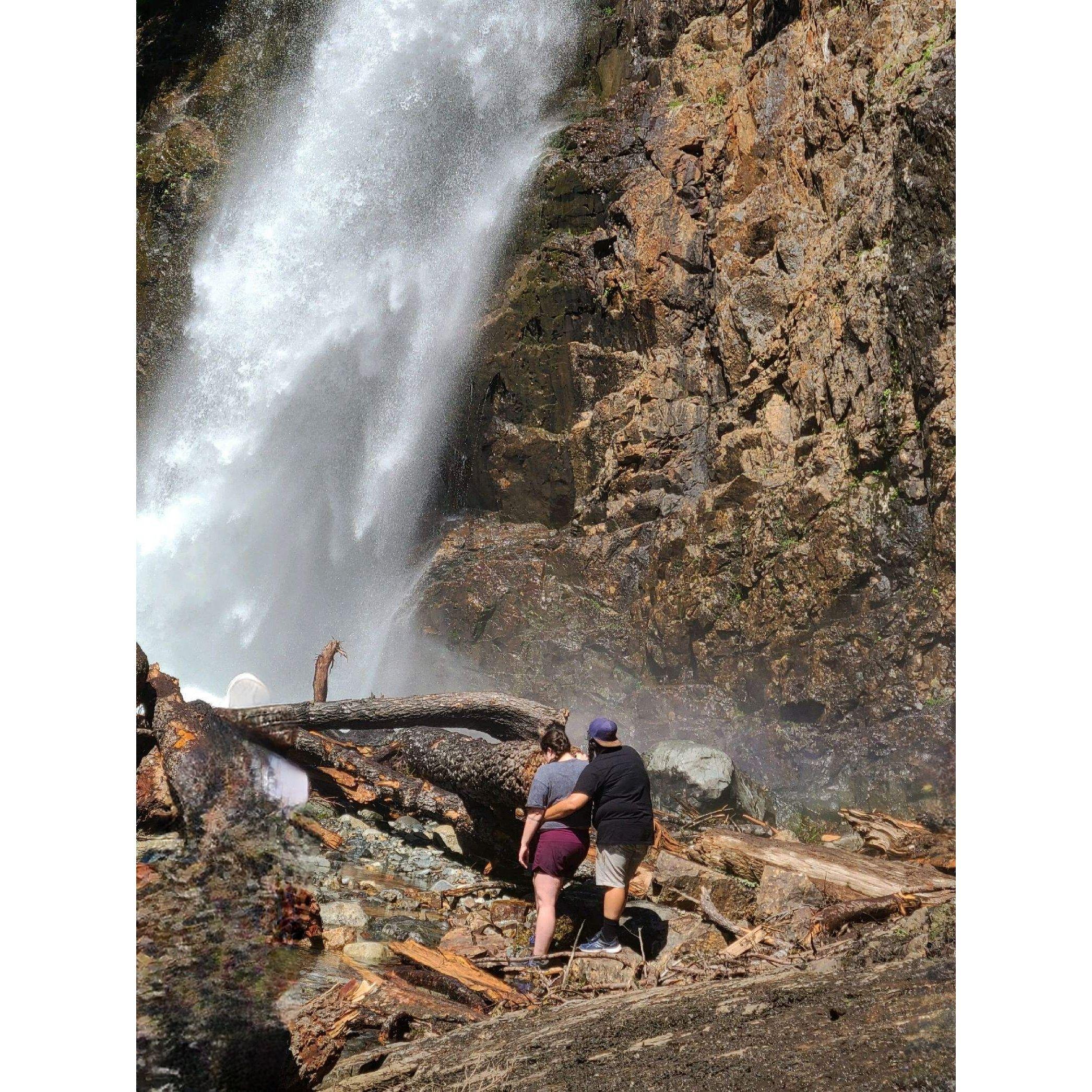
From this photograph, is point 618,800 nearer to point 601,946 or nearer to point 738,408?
point 601,946

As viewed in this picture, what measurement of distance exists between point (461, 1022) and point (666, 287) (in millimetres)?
5400

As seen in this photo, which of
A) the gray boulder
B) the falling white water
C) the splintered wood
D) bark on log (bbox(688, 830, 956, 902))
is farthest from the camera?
the falling white water

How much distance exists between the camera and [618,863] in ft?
10.5

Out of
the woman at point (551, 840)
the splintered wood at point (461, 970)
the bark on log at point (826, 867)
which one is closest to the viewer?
the splintered wood at point (461, 970)

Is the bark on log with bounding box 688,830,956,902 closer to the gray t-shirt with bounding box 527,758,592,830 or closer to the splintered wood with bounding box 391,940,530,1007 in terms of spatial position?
the gray t-shirt with bounding box 527,758,592,830

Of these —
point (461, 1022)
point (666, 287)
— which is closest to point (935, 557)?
point (461, 1022)

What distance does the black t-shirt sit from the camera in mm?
3184

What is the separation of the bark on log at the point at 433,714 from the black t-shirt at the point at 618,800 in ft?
2.90

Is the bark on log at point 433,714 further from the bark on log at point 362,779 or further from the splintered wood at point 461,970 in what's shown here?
the splintered wood at point 461,970

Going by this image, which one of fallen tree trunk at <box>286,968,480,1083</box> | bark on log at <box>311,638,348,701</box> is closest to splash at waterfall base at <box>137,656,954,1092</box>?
fallen tree trunk at <box>286,968,480,1083</box>

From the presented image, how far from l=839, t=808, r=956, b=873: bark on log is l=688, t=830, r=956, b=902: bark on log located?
0.19 feet

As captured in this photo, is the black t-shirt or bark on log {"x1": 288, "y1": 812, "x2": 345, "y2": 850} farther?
bark on log {"x1": 288, "y1": 812, "x2": 345, "y2": 850}

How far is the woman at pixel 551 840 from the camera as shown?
3.22 metres

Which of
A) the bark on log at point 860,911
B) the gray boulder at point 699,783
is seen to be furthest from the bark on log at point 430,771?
the bark on log at point 860,911
